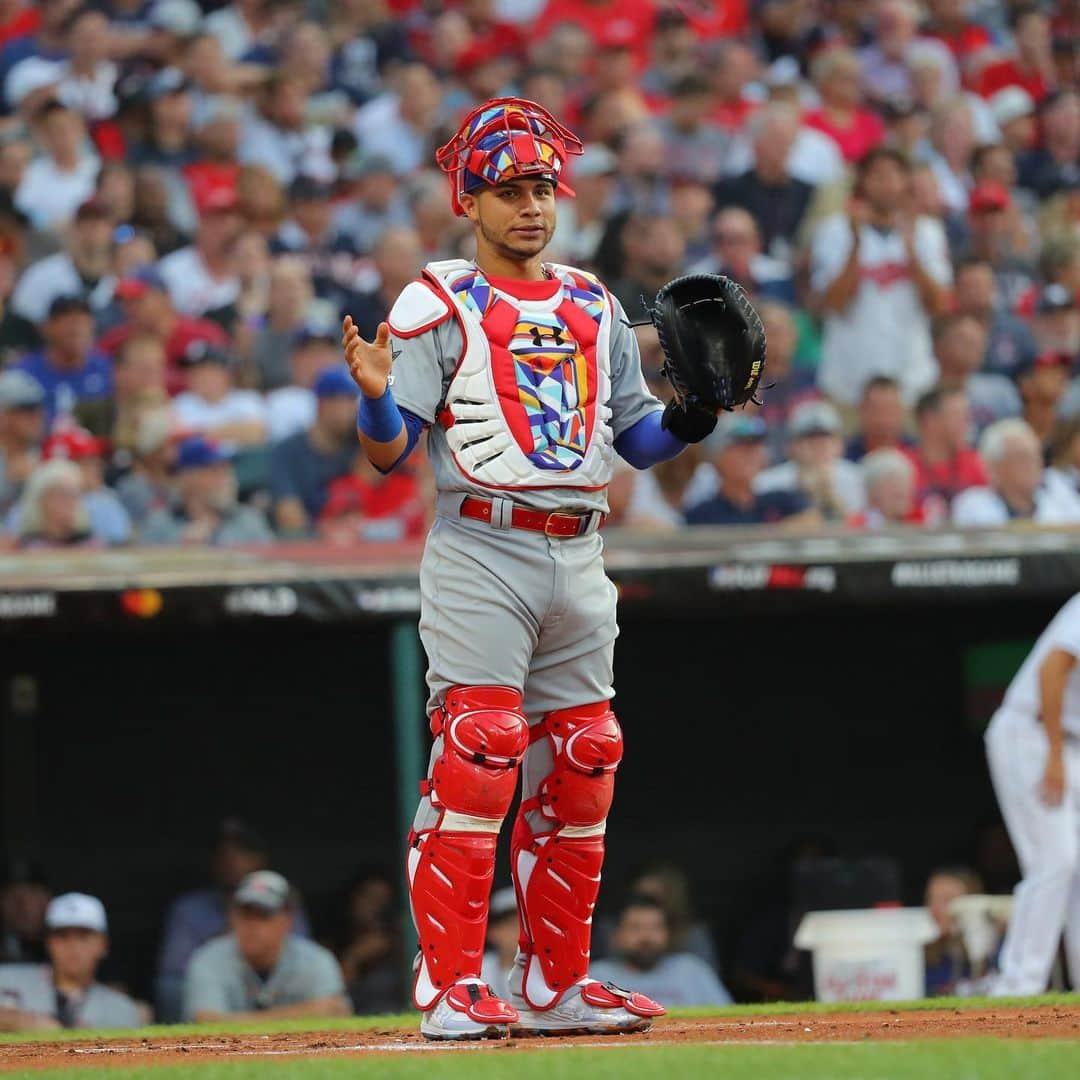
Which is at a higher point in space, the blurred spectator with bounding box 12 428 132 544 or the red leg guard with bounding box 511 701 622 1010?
the blurred spectator with bounding box 12 428 132 544

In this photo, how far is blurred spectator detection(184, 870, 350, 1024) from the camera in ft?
25.4

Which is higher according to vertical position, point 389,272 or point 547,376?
point 389,272

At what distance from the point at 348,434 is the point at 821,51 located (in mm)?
4821

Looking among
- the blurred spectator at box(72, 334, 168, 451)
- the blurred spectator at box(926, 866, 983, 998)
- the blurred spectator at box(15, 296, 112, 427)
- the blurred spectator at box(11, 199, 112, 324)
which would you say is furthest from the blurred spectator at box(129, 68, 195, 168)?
the blurred spectator at box(926, 866, 983, 998)

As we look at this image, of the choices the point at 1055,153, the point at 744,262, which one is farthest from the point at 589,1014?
the point at 1055,153

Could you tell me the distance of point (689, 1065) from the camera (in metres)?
3.70

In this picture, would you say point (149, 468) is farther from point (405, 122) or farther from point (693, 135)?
point (693, 135)

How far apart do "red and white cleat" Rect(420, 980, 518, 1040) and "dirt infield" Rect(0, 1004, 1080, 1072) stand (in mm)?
26

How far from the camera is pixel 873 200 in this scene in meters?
11.0

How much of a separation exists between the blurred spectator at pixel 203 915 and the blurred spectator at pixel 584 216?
348 centimetres

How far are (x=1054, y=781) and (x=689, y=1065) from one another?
12.6 ft

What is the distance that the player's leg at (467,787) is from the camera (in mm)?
4352

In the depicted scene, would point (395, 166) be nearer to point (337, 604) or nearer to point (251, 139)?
point (251, 139)

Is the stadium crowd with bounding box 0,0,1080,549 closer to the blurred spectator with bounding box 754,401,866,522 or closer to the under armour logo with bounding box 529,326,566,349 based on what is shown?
the blurred spectator with bounding box 754,401,866,522
